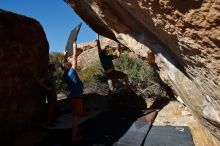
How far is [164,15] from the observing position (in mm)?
2033

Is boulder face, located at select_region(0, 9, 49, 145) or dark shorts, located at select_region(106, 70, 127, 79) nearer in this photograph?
boulder face, located at select_region(0, 9, 49, 145)

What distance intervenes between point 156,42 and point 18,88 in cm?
323

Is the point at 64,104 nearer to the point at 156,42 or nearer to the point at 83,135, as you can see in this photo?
the point at 83,135

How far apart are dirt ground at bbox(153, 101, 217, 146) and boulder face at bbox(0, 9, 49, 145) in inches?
108

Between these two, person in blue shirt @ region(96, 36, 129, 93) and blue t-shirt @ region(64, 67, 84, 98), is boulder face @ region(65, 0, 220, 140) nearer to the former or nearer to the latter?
blue t-shirt @ region(64, 67, 84, 98)

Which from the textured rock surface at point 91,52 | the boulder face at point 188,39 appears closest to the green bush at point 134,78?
the textured rock surface at point 91,52

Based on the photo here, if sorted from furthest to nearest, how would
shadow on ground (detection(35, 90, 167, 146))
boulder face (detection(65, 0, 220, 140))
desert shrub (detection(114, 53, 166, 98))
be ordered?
1. desert shrub (detection(114, 53, 166, 98))
2. shadow on ground (detection(35, 90, 167, 146))
3. boulder face (detection(65, 0, 220, 140))

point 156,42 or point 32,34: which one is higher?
point 32,34

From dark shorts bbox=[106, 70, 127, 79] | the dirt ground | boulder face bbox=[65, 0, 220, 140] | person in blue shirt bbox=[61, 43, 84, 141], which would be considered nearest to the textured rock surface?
dark shorts bbox=[106, 70, 127, 79]

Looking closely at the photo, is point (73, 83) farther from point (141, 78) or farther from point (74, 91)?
point (141, 78)

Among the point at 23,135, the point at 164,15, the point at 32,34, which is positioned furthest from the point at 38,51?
the point at 164,15

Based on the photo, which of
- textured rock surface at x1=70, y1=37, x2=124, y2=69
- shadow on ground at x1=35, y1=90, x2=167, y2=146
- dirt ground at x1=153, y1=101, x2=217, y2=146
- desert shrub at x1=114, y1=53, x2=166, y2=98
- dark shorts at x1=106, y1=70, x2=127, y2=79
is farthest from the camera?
textured rock surface at x1=70, y1=37, x2=124, y2=69

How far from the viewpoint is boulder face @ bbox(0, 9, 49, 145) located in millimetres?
5031

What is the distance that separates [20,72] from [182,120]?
140 inches
